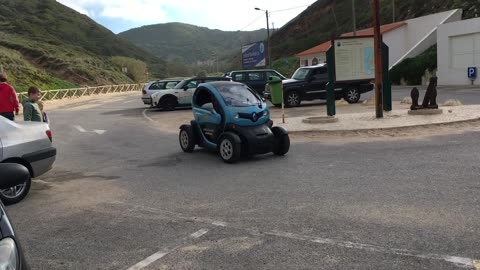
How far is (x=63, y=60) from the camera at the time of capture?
7331cm

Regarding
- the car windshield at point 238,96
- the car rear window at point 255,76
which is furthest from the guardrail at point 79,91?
the car windshield at point 238,96

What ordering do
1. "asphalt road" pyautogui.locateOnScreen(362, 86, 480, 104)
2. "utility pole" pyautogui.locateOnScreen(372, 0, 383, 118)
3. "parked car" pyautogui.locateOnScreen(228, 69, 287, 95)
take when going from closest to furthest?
"utility pole" pyautogui.locateOnScreen(372, 0, 383, 118) < "asphalt road" pyautogui.locateOnScreen(362, 86, 480, 104) < "parked car" pyautogui.locateOnScreen(228, 69, 287, 95)

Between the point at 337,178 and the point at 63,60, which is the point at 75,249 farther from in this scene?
the point at 63,60

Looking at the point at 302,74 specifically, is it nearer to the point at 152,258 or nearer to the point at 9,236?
the point at 152,258

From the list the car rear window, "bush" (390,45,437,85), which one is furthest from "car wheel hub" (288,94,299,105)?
"bush" (390,45,437,85)

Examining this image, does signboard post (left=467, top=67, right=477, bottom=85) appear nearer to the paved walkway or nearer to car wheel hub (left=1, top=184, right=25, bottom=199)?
the paved walkway

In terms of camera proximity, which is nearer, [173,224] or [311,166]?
[173,224]

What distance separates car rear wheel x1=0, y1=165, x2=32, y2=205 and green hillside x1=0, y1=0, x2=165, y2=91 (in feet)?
154

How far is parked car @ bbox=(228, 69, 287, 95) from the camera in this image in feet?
81.7

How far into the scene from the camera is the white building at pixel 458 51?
29219mm

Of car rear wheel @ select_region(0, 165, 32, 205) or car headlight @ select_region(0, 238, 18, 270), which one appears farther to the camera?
car rear wheel @ select_region(0, 165, 32, 205)

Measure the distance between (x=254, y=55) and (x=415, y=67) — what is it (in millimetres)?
26750

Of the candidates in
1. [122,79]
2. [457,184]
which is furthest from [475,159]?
[122,79]

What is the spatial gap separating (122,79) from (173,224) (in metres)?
80.8
